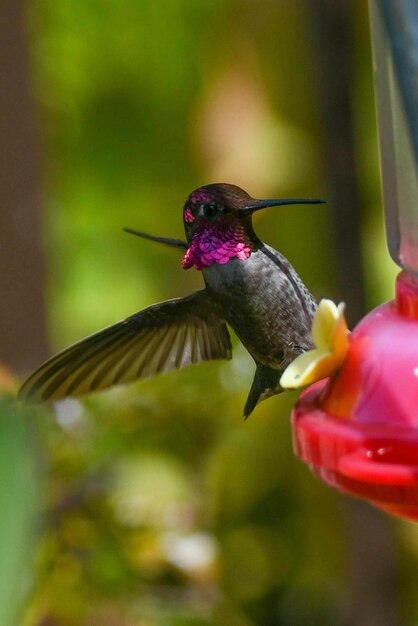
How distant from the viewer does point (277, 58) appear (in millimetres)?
3709

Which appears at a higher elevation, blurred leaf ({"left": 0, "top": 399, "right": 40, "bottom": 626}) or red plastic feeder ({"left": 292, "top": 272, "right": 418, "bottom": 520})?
blurred leaf ({"left": 0, "top": 399, "right": 40, "bottom": 626})

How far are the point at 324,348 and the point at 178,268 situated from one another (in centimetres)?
240

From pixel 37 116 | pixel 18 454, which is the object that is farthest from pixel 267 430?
pixel 18 454

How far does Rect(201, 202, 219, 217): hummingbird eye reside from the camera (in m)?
1.50

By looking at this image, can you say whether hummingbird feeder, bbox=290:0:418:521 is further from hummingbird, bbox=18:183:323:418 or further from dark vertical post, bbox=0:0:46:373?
dark vertical post, bbox=0:0:46:373

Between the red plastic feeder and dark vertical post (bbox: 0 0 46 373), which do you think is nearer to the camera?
the red plastic feeder

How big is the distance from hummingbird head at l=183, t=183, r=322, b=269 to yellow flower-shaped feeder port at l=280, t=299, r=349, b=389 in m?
0.25

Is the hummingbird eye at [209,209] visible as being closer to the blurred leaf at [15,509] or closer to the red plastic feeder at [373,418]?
the red plastic feeder at [373,418]

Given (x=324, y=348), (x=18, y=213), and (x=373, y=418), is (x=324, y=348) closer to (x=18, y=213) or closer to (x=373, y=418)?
(x=373, y=418)

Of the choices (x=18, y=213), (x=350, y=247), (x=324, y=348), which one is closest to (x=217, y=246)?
(x=324, y=348)

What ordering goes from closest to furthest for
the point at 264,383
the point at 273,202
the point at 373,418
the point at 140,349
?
the point at 373,418
the point at 273,202
the point at 264,383
the point at 140,349

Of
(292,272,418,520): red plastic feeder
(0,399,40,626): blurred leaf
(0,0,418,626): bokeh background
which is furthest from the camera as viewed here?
(0,0,418,626): bokeh background

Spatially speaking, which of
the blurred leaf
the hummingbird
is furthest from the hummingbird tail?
the blurred leaf

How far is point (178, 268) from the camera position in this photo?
3635 mm
